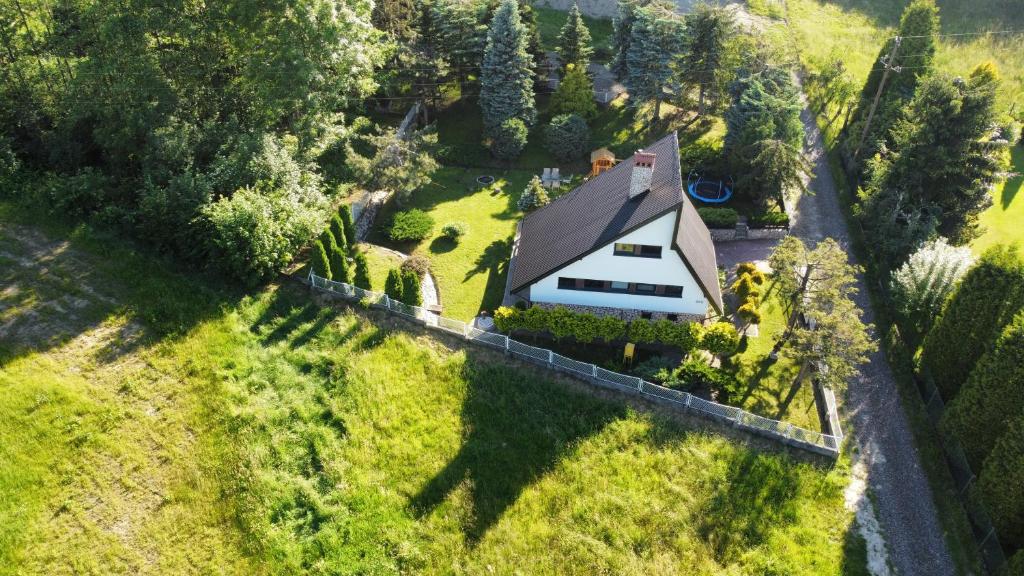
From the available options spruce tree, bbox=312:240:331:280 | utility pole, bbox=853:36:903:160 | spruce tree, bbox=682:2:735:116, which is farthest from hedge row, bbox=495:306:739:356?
spruce tree, bbox=682:2:735:116

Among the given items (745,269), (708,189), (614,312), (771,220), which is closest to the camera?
(614,312)

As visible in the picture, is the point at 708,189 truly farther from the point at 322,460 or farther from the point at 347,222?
the point at 322,460

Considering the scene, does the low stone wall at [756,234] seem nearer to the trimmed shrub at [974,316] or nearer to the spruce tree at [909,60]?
the spruce tree at [909,60]

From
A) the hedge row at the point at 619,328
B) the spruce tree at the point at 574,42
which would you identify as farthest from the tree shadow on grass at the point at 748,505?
the spruce tree at the point at 574,42

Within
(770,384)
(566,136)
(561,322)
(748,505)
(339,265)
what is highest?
(566,136)

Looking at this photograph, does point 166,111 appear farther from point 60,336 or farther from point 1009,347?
point 1009,347

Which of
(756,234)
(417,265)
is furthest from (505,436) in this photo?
(756,234)
